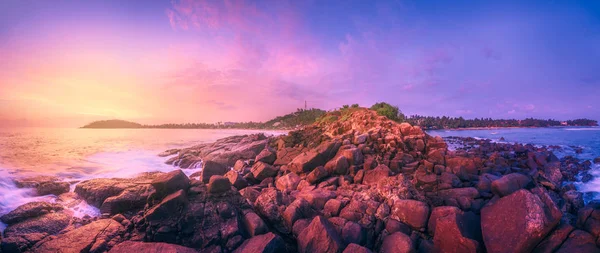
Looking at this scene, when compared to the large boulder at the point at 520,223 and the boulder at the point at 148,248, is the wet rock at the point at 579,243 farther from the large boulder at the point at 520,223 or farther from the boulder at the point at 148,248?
the boulder at the point at 148,248

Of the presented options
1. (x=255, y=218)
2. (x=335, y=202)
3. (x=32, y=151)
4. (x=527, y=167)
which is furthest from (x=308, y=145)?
(x=32, y=151)

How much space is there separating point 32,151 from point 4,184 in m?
7.57

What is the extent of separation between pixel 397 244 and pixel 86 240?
22.9 ft

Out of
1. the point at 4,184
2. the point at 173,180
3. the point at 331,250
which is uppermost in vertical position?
the point at 173,180

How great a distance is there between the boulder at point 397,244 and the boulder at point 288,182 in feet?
14.8

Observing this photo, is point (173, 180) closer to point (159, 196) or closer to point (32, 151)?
point (159, 196)

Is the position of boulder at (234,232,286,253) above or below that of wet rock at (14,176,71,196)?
below

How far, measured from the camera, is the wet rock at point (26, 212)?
5.93 m

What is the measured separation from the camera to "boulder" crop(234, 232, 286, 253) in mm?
4586

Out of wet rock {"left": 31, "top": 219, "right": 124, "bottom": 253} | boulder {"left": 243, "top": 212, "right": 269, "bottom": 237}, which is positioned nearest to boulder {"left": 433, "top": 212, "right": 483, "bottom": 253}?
boulder {"left": 243, "top": 212, "right": 269, "bottom": 237}

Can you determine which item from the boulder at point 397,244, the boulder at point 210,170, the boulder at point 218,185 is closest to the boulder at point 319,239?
the boulder at point 397,244

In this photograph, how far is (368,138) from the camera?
42.9ft

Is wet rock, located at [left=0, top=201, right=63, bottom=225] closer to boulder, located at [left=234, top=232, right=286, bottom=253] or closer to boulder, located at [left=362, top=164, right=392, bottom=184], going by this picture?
boulder, located at [left=234, top=232, right=286, bottom=253]

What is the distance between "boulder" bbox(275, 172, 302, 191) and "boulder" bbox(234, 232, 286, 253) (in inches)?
171
